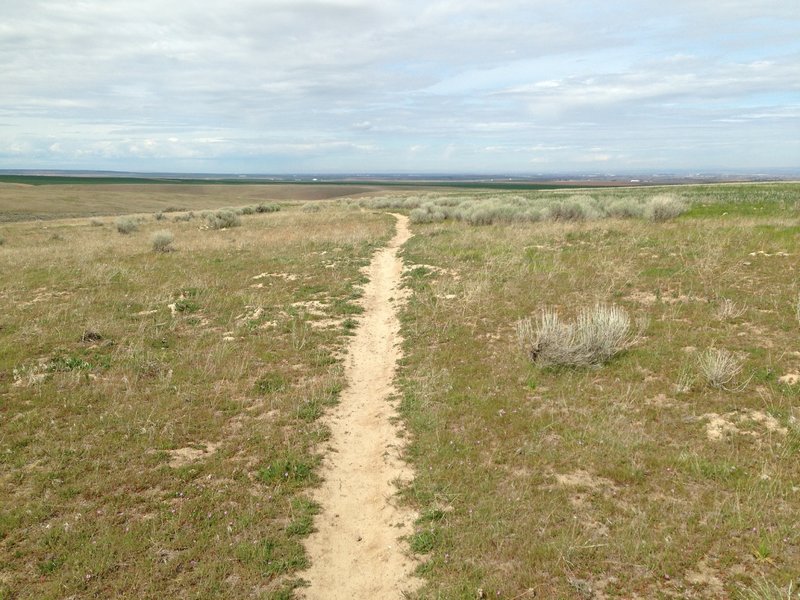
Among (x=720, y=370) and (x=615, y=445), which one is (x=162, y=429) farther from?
(x=720, y=370)

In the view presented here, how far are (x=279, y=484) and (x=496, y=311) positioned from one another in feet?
24.7

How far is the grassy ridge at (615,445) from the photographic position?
15.6 ft

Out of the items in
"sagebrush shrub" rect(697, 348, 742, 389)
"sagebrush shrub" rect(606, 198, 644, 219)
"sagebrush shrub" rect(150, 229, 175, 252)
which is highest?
"sagebrush shrub" rect(606, 198, 644, 219)

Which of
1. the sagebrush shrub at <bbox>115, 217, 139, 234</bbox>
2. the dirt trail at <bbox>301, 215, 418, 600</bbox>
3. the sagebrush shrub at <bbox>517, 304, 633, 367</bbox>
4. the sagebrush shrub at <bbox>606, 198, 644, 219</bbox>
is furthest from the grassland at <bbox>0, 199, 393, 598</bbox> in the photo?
the sagebrush shrub at <bbox>115, 217, 139, 234</bbox>

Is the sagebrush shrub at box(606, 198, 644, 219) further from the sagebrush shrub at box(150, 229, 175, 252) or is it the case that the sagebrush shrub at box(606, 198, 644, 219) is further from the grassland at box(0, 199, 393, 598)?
the sagebrush shrub at box(150, 229, 175, 252)

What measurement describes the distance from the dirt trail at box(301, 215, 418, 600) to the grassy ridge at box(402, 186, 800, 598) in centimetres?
32

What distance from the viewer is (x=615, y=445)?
6.62 metres

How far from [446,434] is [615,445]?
2360 mm

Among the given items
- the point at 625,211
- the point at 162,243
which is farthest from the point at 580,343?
the point at 625,211

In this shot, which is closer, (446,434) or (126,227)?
(446,434)

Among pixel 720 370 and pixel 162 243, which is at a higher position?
pixel 162 243

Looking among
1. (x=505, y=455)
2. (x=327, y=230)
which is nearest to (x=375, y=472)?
(x=505, y=455)

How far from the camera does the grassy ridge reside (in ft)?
15.6

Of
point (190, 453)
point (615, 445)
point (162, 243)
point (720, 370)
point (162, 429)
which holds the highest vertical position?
point (162, 243)
